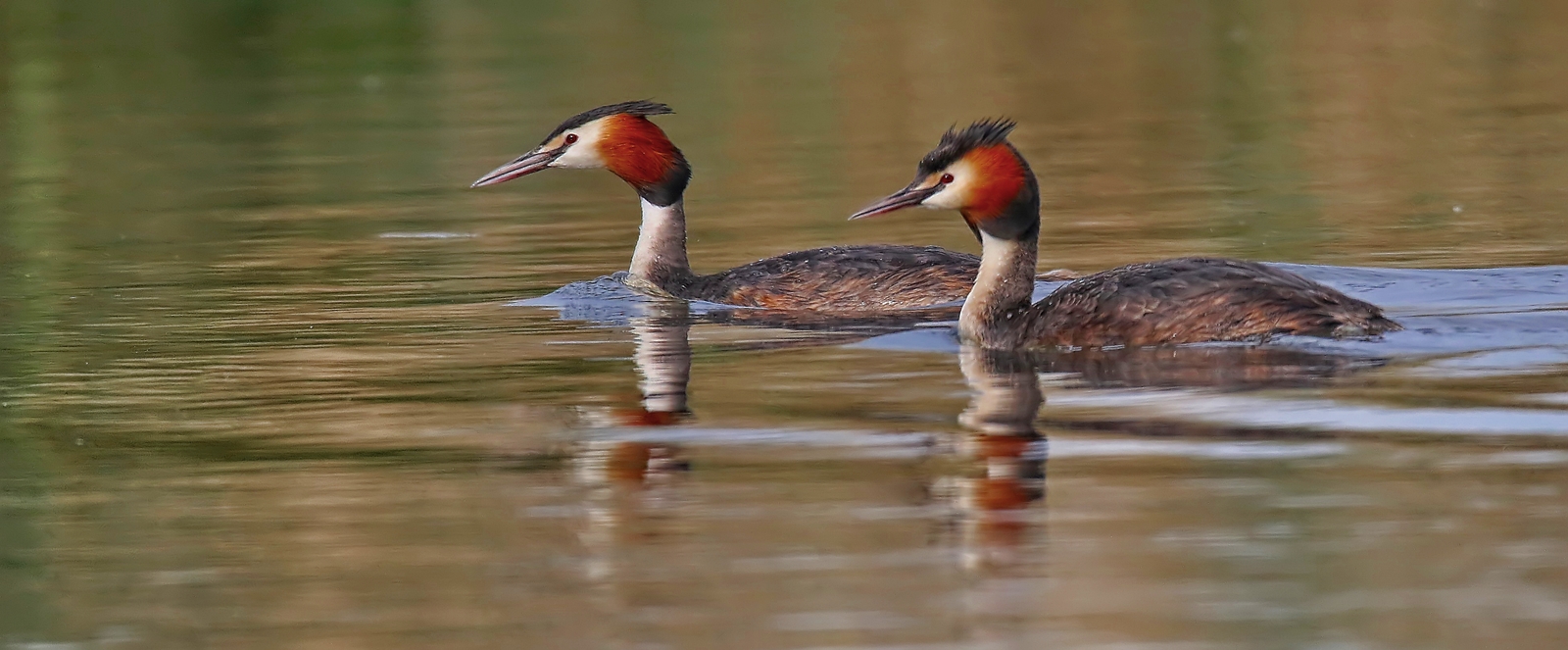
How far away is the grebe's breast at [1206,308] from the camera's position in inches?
392

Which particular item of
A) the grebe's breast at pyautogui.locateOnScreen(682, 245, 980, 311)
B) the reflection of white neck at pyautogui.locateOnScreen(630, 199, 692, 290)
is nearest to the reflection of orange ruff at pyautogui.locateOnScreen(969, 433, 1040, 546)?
the grebe's breast at pyautogui.locateOnScreen(682, 245, 980, 311)

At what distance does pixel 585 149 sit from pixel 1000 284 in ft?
11.8

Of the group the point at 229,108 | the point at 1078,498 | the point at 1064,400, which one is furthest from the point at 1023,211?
the point at 229,108

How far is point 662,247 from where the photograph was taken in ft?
45.4

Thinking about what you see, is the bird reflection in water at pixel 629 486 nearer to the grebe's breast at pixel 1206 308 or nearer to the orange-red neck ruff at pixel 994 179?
the orange-red neck ruff at pixel 994 179

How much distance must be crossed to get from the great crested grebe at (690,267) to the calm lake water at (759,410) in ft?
1.50

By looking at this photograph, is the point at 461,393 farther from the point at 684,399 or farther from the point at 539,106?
the point at 539,106

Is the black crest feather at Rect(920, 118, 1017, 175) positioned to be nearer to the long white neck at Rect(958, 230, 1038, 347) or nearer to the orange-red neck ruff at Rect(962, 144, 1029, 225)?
the orange-red neck ruff at Rect(962, 144, 1029, 225)

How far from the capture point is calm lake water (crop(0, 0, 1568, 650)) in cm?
613

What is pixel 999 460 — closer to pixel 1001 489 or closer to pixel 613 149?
pixel 1001 489

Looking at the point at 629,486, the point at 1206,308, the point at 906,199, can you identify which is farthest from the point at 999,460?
the point at 906,199

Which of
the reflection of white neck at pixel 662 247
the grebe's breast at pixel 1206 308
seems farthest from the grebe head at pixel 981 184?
the reflection of white neck at pixel 662 247

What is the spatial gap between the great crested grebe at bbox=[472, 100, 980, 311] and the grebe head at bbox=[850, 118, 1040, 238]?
1791mm

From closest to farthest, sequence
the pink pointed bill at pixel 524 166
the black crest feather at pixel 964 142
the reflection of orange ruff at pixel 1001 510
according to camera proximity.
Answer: the reflection of orange ruff at pixel 1001 510 < the black crest feather at pixel 964 142 < the pink pointed bill at pixel 524 166
